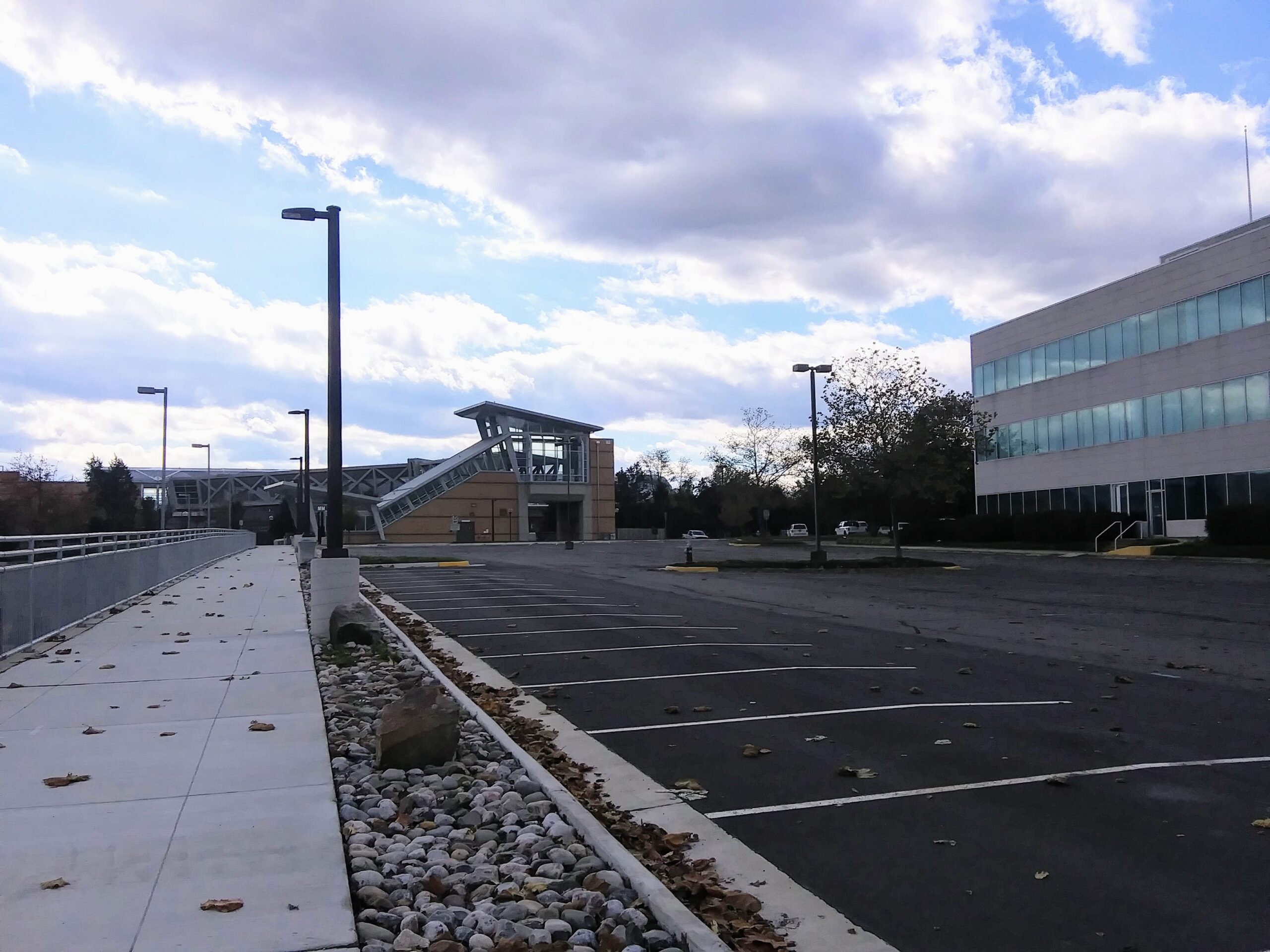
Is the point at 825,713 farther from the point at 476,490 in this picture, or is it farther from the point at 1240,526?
the point at 476,490

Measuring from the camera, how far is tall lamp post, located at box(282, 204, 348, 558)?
14461 millimetres

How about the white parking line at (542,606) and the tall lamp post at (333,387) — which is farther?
the white parking line at (542,606)

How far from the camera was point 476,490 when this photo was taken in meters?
88.9

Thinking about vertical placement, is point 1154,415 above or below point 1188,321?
below

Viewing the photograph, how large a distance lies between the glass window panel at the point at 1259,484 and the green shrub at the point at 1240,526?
137 inches

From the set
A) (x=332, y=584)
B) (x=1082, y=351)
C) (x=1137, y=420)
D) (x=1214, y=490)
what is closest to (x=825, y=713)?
(x=332, y=584)

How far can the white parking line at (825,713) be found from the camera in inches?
330

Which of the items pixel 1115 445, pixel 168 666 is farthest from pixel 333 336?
pixel 1115 445

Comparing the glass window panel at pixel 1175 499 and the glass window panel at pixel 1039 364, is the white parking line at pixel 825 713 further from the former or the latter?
the glass window panel at pixel 1039 364

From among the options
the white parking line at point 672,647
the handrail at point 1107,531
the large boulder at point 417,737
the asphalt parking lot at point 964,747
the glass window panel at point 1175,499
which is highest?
the glass window panel at point 1175,499

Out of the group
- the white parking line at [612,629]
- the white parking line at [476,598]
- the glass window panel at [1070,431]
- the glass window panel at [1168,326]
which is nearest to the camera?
the white parking line at [612,629]

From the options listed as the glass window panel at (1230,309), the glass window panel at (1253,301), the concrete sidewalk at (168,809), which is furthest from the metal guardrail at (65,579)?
the glass window panel at (1230,309)

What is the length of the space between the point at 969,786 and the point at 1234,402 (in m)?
41.0

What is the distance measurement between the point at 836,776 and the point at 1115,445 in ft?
152
